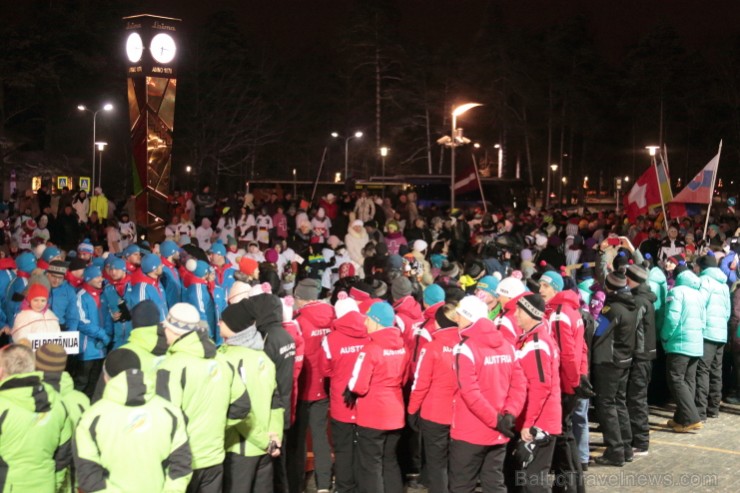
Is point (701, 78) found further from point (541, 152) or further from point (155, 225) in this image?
point (155, 225)

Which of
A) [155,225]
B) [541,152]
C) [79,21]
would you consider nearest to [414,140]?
[541,152]

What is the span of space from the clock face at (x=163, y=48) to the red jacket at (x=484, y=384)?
10.5 metres

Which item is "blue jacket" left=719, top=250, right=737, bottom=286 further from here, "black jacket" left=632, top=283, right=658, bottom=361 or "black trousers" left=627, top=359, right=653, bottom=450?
"black trousers" left=627, top=359, right=653, bottom=450

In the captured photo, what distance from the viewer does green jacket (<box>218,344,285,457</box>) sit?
252 inches

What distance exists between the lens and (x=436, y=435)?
24.2 feet

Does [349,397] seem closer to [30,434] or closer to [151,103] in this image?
[30,434]

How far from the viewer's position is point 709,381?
11719mm

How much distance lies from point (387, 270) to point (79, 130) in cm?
4629

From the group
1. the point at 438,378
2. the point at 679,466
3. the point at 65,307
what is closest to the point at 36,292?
the point at 65,307

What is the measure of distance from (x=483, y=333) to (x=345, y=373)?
154 cm

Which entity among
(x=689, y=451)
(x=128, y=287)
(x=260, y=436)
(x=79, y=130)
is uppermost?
(x=79, y=130)

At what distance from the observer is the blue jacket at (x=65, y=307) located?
31.7ft

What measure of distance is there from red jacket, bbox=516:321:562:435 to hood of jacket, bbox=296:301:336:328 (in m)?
1.89

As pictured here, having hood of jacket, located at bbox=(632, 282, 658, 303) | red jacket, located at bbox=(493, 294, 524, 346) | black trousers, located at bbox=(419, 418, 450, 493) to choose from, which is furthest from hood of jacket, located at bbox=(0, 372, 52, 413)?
hood of jacket, located at bbox=(632, 282, 658, 303)
